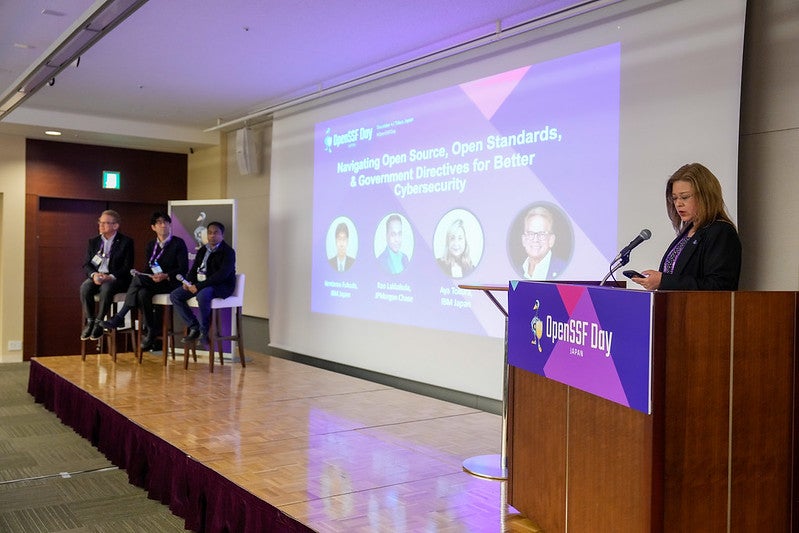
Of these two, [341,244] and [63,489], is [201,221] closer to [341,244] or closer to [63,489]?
[341,244]

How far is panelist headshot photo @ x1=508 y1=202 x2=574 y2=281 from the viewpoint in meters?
4.44

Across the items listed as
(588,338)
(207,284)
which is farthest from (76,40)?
(588,338)

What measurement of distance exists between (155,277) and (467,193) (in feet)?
10.2

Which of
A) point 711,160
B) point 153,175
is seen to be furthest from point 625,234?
point 153,175

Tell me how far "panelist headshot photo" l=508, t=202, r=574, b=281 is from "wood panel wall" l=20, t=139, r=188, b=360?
6.25m

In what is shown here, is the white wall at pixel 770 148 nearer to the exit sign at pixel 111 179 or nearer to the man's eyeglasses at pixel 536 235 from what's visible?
the man's eyeglasses at pixel 536 235

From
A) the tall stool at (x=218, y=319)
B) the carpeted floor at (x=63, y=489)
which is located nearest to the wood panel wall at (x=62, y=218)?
the tall stool at (x=218, y=319)

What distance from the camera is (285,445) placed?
12.6 feet

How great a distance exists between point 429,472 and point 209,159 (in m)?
6.79

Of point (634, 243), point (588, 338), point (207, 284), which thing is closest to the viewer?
point (588, 338)

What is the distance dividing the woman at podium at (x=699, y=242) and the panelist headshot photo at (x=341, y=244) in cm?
385

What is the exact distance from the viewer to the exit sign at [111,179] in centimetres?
909

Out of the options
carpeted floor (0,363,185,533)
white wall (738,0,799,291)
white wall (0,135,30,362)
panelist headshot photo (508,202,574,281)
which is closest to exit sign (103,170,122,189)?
white wall (0,135,30,362)

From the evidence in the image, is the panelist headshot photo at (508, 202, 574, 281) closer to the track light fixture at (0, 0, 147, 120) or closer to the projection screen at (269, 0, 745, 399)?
the projection screen at (269, 0, 745, 399)
